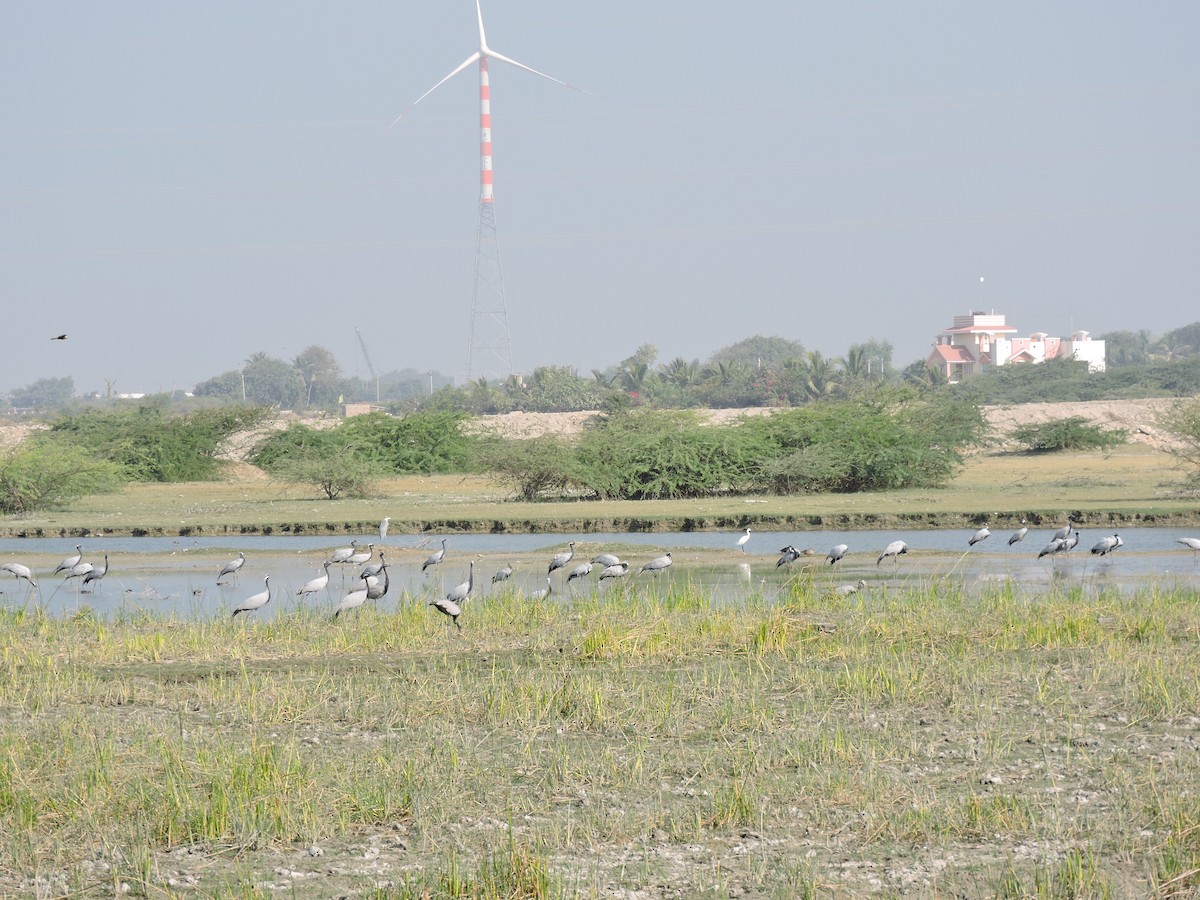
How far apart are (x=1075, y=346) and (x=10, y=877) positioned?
129m

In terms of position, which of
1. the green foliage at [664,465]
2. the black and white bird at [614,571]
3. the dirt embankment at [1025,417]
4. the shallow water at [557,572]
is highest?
the dirt embankment at [1025,417]

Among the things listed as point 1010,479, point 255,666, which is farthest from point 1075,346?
point 255,666

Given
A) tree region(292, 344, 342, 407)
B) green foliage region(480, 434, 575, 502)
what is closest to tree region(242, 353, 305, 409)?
tree region(292, 344, 342, 407)

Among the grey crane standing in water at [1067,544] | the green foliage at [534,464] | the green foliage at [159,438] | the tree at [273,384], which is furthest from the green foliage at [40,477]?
the tree at [273,384]

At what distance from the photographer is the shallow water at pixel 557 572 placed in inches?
779

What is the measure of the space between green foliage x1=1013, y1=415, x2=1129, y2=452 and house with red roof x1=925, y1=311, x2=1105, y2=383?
61.1 metres

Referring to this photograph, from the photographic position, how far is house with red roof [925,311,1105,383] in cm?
11396

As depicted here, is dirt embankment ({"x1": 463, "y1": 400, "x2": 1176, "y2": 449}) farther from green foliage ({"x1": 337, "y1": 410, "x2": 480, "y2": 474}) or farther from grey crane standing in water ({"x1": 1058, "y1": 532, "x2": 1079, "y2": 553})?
grey crane standing in water ({"x1": 1058, "y1": 532, "x2": 1079, "y2": 553})

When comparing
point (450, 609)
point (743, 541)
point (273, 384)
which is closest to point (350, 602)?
point (450, 609)

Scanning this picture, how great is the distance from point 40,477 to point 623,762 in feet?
102

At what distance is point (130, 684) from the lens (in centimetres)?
1234

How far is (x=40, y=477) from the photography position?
120 ft

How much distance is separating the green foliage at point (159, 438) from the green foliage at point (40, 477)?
7.07 meters

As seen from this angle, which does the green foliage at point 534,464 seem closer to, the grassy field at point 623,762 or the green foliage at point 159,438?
the green foliage at point 159,438
